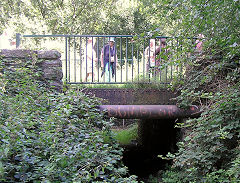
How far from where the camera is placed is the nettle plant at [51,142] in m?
3.14

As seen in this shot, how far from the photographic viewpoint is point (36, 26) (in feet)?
55.2

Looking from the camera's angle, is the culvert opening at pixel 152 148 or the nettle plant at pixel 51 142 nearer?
the nettle plant at pixel 51 142

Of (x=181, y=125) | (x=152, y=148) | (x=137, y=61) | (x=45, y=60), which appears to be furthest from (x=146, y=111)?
(x=152, y=148)

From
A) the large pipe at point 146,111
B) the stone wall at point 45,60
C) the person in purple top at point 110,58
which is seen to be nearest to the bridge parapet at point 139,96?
the large pipe at point 146,111

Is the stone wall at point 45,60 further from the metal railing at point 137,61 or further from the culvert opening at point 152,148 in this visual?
the culvert opening at point 152,148

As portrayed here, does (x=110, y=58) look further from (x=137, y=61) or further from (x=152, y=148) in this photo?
(x=152, y=148)

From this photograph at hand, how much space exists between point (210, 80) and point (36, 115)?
3386 millimetres

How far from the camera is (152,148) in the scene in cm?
960

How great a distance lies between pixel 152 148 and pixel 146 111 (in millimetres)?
4111

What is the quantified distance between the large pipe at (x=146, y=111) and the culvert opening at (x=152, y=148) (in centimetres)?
153

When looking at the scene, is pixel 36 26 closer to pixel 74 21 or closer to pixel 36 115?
pixel 74 21

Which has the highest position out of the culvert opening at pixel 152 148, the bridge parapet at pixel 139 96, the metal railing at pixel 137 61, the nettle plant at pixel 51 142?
the metal railing at pixel 137 61

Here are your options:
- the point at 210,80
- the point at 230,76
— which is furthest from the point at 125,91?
the point at 230,76

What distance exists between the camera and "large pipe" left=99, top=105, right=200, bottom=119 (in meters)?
5.82
